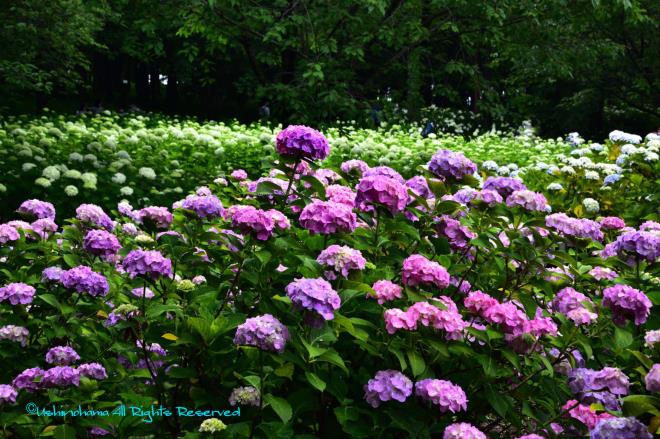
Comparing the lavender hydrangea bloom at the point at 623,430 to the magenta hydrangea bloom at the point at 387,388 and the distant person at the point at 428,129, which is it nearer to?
the magenta hydrangea bloom at the point at 387,388

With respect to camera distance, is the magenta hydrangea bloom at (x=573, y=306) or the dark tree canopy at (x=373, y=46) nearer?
the magenta hydrangea bloom at (x=573, y=306)

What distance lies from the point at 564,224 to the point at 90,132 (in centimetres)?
688

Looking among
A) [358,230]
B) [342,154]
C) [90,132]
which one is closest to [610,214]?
[342,154]

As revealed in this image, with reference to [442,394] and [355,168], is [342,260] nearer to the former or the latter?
[442,394]

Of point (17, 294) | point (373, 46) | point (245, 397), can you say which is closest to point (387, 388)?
point (245, 397)

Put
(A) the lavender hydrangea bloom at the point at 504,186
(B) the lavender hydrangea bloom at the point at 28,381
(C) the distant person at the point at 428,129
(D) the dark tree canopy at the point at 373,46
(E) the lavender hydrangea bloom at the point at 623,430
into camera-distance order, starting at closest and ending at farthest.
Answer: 1. (E) the lavender hydrangea bloom at the point at 623,430
2. (B) the lavender hydrangea bloom at the point at 28,381
3. (A) the lavender hydrangea bloom at the point at 504,186
4. (D) the dark tree canopy at the point at 373,46
5. (C) the distant person at the point at 428,129

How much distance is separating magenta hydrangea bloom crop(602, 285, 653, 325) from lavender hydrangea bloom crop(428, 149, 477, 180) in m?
0.75

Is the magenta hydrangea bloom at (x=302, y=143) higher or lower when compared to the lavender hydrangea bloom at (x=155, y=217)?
higher

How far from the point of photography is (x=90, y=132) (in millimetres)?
8211

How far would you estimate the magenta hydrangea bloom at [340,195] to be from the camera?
2.68m

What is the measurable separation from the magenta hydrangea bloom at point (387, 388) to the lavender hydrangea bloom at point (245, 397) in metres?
0.33

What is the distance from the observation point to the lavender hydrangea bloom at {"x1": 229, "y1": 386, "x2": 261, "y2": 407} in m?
1.97

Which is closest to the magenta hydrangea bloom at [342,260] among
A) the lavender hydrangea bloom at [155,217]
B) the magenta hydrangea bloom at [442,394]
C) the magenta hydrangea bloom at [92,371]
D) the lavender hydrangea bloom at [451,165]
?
the magenta hydrangea bloom at [442,394]

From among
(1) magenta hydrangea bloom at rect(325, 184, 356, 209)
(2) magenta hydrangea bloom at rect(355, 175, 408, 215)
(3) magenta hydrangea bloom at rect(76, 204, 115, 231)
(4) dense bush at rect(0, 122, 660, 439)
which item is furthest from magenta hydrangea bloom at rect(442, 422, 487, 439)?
(3) magenta hydrangea bloom at rect(76, 204, 115, 231)
